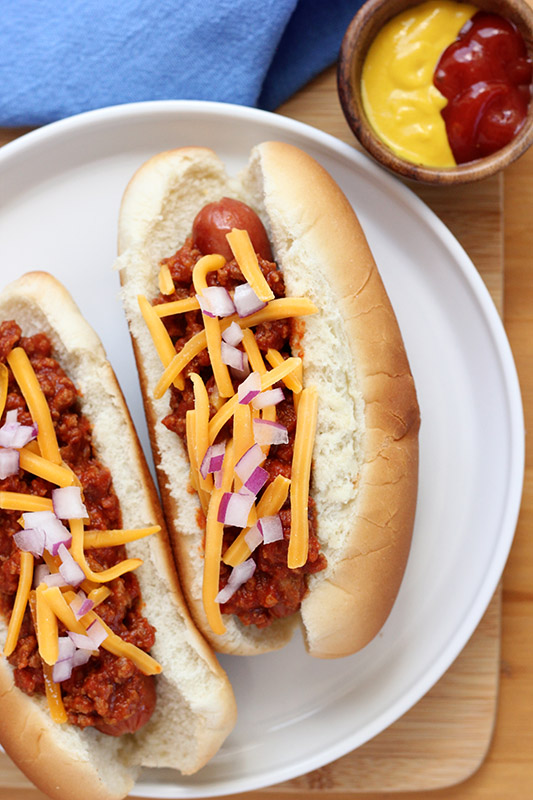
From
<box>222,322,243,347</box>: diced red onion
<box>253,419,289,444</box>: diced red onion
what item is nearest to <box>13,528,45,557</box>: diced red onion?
<box>253,419,289,444</box>: diced red onion

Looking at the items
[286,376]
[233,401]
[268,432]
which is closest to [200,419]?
[233,401]

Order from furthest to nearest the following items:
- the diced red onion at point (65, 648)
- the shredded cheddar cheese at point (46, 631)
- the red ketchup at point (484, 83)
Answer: the red ketchup at point (484, 83) → the diced red onion at point (65, 648) → the shredded cheddar cheese at point (46, 631)

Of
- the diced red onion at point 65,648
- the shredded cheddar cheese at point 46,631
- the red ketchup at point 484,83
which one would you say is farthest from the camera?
the red ketchup at point 484,83

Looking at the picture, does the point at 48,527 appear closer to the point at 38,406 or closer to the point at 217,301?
the point at 38,406

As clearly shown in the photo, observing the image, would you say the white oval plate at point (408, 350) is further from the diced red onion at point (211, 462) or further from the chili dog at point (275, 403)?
the diced red onion at point (211, 462)

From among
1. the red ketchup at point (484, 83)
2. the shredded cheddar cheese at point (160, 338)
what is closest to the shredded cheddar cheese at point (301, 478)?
the shredded cheddar cheese at point (160, 338)

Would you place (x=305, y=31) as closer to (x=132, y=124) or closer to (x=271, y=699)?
(x=132, y=124)

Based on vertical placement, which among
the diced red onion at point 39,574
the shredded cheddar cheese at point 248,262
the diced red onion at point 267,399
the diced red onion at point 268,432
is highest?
the shredded cheddar cheese at point 248,262
